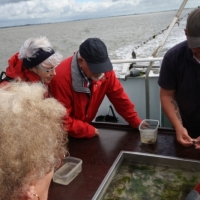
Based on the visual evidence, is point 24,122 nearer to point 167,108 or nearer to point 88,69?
point 88,69

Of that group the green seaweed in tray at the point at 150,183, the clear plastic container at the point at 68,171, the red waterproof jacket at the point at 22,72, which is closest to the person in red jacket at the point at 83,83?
the red waterproof jacket at the point at 22,72

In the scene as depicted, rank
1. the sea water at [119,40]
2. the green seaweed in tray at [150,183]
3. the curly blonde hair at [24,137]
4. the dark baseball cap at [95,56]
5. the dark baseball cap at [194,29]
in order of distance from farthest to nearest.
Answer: the sea water at [119,40] → the dark baseball cap at [95,56] → the dark baseball cap at [194,29] → the green seaweed in tray at [150,183] → the curly blonde hair at [24,137]

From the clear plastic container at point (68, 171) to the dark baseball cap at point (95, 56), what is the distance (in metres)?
0.62

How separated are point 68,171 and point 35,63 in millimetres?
798

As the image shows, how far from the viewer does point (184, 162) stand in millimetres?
1522

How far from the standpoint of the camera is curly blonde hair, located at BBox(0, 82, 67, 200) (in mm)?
647

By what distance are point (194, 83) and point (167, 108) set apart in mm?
266

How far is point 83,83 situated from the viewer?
189 centimetres

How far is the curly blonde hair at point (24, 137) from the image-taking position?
647 mm

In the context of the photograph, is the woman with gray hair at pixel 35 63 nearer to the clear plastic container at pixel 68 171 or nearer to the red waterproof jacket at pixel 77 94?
the red waterproof jacket at pixel 77 94

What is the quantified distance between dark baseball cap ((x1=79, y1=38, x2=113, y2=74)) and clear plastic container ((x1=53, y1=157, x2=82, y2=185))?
2.03ft

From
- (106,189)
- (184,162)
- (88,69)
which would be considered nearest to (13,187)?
(106,189)

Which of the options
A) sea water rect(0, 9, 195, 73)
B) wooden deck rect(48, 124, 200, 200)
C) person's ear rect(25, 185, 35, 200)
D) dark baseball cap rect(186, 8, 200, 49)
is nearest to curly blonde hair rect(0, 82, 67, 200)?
person's ear rect(25, 185, 35, 200)

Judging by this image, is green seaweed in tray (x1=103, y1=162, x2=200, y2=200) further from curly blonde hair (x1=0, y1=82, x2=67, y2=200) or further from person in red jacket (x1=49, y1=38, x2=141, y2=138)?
curly blonde hair (x1=0, y1=82, x2=67, y2=200)
